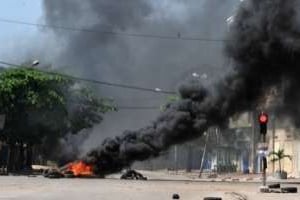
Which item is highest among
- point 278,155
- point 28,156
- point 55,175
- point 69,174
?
point 278,155

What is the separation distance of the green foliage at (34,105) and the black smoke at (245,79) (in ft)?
50.8

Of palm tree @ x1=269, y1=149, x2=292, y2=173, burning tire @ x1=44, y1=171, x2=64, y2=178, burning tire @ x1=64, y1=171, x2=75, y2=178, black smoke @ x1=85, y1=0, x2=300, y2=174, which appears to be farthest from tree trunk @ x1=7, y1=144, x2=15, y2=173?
palm tree @ x1=269, y1=149, x2=292, y2=173

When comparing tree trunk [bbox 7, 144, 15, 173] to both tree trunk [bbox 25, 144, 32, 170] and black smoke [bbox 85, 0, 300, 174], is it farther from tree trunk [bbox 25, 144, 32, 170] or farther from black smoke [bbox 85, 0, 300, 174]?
black smoke [bbox 85, 0, 300, 174]

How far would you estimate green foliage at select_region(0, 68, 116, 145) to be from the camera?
56.7m

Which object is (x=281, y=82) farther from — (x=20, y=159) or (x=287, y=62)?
(x=20, y=159)

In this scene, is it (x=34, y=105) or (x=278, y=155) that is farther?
(x=278, y=155)

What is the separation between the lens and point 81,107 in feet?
209

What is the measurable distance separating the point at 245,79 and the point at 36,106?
77.0 feet

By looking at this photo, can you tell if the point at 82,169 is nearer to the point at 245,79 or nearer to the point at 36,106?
the point at 36,106

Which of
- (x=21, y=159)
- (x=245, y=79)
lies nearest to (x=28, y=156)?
(x=21, y=159)

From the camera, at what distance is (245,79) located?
1496 inches

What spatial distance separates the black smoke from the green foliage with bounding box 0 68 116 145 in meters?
15.5

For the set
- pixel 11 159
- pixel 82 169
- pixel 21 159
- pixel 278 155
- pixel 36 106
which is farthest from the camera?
pixel 278 155

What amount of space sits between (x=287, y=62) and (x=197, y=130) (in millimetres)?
7775
